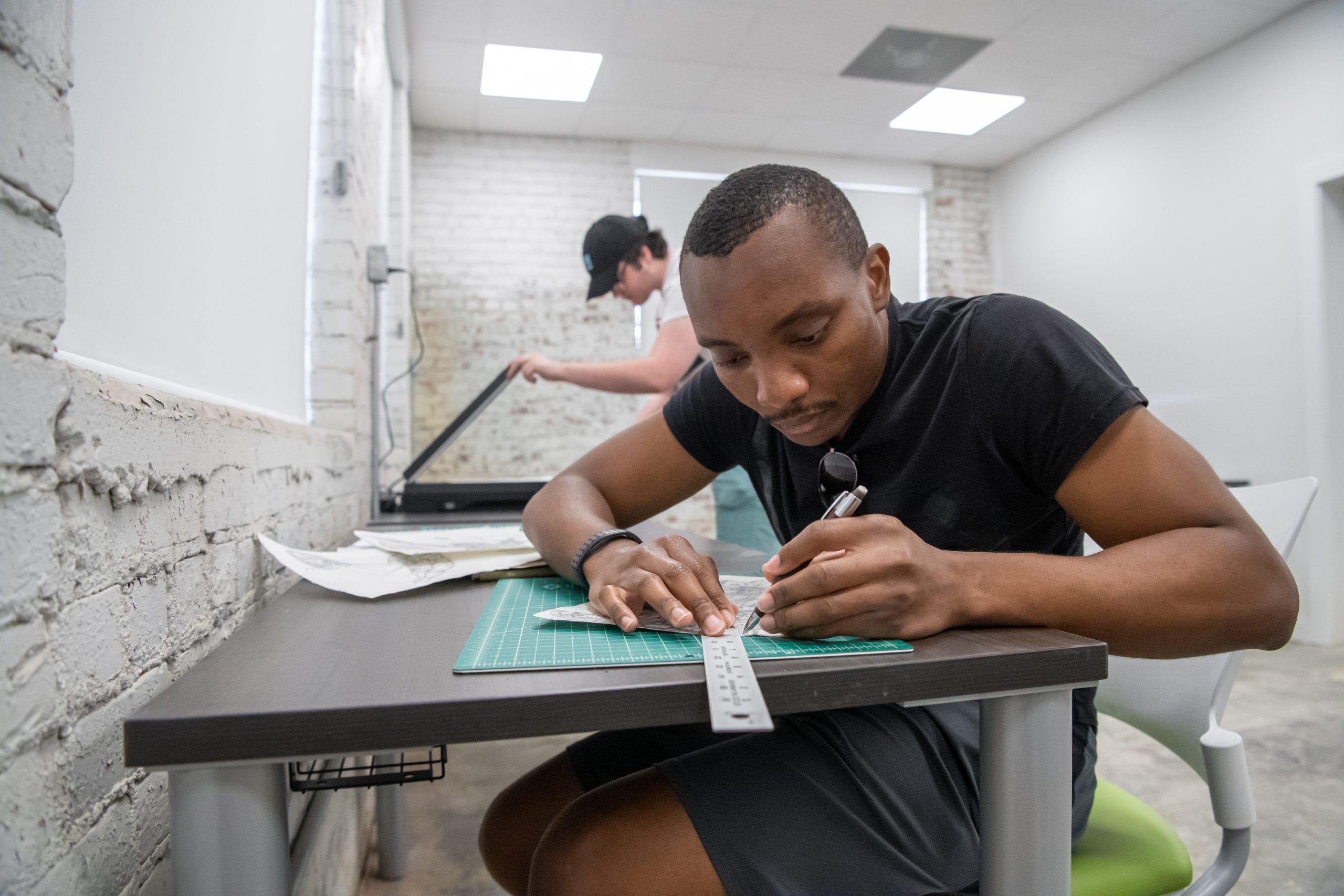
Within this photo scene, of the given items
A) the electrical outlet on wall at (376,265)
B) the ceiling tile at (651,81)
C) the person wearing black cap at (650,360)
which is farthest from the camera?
the ceiling tile at (651,81)

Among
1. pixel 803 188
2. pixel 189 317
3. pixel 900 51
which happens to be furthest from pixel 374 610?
pixel 900 51

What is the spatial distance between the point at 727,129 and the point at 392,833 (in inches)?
192

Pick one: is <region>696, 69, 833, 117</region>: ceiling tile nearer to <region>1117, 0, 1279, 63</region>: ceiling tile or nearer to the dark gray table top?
<region>1117, 0, 1279, 63</region>: ceiling tile

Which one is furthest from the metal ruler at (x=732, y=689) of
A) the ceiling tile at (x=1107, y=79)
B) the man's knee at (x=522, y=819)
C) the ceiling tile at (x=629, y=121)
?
the ceiling tile at (x=1107, y=79)

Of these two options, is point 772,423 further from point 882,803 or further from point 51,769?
point 51,769

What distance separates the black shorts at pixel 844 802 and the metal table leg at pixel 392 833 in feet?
4.57

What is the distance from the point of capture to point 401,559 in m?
1.18

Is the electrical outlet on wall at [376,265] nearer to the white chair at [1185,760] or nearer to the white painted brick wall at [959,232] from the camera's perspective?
the white chair at [1185,760]

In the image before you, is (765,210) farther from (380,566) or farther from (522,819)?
(522,819)

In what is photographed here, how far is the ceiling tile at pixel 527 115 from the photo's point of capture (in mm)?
4988

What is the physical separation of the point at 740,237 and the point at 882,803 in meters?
0.59

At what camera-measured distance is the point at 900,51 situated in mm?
4383

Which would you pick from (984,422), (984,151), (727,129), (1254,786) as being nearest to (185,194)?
(984,422)

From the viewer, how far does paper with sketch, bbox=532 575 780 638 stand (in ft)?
2.35
